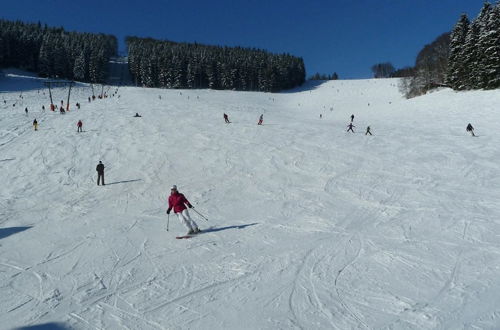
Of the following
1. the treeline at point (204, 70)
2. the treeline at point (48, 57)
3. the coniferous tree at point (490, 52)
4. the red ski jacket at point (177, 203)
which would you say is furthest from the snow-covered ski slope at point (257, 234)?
the treeline at point (48, 57)

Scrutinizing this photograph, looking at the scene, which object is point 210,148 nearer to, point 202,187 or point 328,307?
point 202,187

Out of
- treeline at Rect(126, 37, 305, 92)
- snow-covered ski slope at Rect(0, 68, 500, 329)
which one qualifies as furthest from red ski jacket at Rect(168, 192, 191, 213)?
treeline at Rect(126, 37, 305, 92)

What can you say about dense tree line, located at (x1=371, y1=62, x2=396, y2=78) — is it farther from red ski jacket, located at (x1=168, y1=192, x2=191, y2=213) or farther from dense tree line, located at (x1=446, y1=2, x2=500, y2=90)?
red ski jacket, located at (x1=168, y1=192, x2=191, y2=213)

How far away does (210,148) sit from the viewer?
22.5 meters

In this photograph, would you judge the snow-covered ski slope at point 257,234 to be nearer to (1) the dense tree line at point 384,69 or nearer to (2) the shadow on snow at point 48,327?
(2) the shadow on snow at point 48,327

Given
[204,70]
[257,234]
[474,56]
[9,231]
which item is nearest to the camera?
[257,234]

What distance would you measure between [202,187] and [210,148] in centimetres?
734

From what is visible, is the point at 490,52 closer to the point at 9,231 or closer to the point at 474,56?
the point at 474,56

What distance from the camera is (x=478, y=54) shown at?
136 feet

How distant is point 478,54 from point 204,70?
6746 cm

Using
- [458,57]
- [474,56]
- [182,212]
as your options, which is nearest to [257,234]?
[182,212]

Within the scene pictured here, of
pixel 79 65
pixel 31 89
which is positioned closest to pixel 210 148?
pixel 31 89

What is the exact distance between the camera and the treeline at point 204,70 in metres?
90.1

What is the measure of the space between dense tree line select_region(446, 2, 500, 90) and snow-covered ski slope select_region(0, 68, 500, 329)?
68.7 ft
